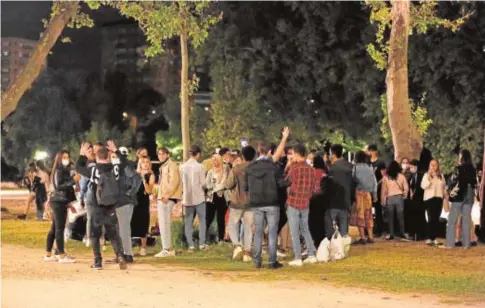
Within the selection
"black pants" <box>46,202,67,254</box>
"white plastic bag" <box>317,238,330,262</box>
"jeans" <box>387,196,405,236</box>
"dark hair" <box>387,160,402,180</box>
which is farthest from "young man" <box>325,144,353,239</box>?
"black pants" <box>46,202,67,254</box>

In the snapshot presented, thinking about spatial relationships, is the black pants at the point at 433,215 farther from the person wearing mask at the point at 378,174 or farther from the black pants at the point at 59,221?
the black pants at the point at 59,221

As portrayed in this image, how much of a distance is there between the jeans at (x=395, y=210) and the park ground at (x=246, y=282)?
168cm

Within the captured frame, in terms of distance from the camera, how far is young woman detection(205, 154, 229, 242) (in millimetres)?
17734

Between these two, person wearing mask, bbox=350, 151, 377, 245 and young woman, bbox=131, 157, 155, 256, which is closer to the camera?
young woman, bbox=131, 157, 155, 256

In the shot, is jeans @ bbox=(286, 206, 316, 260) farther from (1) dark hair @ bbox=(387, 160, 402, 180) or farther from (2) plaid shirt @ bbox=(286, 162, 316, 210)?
(1) dark hair @ bbox=(387, 160, 402, 180)

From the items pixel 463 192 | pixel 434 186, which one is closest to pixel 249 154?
pixel 463 192

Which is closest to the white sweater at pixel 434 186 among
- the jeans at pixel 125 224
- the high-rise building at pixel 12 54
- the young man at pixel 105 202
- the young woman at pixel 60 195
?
the jeans at pixel 125 224

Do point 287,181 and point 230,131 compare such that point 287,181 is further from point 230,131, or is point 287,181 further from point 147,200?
point 230,131

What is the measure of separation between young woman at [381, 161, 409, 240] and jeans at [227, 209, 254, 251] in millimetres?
4334

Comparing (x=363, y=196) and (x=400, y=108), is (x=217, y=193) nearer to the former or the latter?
(x=363, y=196)

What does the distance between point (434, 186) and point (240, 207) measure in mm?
4613

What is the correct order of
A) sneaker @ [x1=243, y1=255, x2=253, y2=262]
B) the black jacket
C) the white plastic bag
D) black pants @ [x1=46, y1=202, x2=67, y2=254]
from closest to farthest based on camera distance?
1. the black jacket
2. black pants @ [x1=46, y1=202, x2=67, y2=254]
3. the white plastic bag
4. sneaker @ [x1=243, y1=255, x2=253, y2=262]

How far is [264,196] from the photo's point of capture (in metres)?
15.1

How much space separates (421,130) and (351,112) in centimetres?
2353
